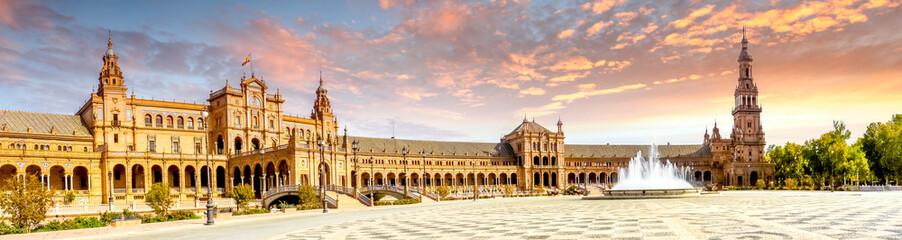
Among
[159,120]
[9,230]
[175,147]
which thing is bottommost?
[9,230]

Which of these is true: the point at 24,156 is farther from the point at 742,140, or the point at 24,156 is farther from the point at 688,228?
the point at 742,140

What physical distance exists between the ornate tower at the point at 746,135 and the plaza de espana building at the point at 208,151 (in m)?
0.51

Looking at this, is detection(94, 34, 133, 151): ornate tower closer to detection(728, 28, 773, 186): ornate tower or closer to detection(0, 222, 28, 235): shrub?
detection(0, 222, 28, 235): shrub

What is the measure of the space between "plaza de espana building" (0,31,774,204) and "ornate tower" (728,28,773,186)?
0.51 metres

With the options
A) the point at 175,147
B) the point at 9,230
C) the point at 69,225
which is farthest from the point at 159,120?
the point at 9,230

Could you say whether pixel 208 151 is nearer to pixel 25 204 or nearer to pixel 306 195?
pixel 306 195

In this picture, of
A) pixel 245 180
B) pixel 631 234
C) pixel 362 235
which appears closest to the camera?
pixel 631 234

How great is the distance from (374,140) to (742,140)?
2763 inches

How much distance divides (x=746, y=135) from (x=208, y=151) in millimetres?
98147

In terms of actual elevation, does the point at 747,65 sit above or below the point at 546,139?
above

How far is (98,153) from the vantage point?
233ft

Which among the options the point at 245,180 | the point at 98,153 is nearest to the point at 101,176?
the point at 98,153

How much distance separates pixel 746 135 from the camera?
12231 centimetres

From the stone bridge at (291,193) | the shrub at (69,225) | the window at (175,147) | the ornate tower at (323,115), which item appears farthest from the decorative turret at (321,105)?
the shrub at (69,225)
